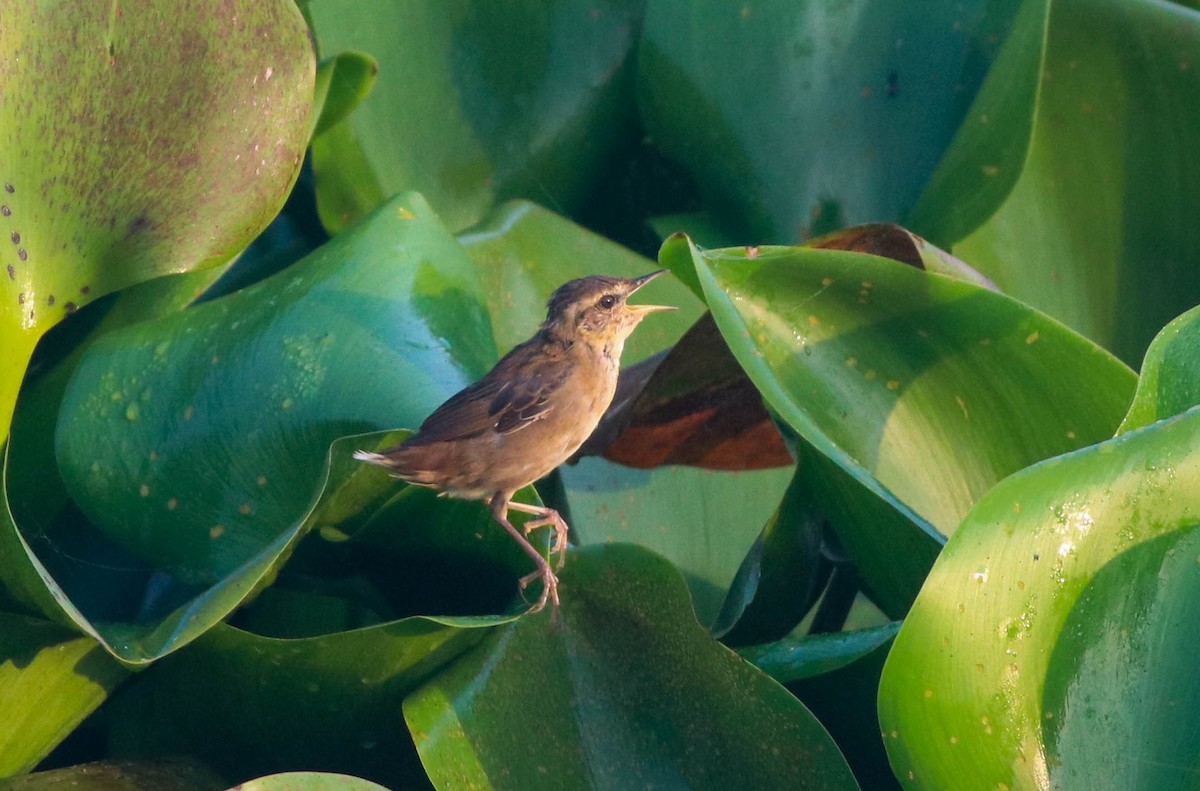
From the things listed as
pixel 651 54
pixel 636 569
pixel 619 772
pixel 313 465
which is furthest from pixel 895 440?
pixel 651 54

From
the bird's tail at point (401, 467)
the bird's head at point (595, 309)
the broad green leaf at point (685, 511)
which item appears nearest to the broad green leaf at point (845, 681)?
the broad green leaf at point (685, 511)

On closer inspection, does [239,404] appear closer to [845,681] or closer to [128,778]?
[128,778]

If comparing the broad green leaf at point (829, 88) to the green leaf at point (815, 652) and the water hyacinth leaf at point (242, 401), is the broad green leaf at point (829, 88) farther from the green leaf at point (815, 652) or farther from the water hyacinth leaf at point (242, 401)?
the green leaf at point (815, 652)

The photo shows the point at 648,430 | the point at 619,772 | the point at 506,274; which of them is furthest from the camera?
the point at 506,274

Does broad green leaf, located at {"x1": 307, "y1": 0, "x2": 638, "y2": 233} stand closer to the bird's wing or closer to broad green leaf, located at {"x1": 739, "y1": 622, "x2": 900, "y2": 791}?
the bird's wing

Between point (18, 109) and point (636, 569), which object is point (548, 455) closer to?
point (636, 569)

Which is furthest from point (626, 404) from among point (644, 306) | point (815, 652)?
point (815, 652)
